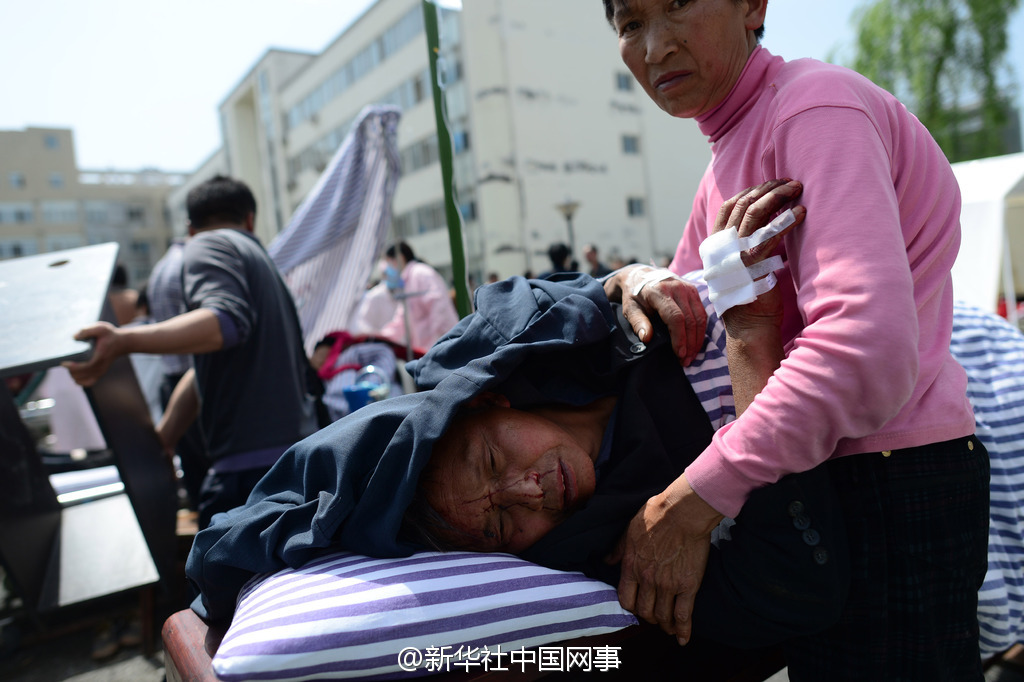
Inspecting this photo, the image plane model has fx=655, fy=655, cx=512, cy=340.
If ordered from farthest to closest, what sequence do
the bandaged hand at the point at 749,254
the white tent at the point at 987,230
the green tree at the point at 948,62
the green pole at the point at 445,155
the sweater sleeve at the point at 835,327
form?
the green tree at the point at 948,62 < the white tent at the point at 987,230 < the green pole at the point at 445,155 < the bandaged hand at the point at 749,254 < the sweater sleeve at the point at 835,327

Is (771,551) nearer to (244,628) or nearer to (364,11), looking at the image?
(244,628)

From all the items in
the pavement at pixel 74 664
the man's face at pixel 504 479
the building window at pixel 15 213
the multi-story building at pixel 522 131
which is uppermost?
the building window at pixel 15 213

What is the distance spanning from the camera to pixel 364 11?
29.8 meters

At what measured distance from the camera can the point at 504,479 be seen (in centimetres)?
135

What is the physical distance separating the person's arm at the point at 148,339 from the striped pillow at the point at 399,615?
4.28 ft

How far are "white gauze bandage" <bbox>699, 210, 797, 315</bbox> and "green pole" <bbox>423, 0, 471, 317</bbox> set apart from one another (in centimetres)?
164

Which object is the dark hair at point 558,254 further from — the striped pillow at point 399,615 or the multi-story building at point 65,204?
the multi-story building at point 65,204

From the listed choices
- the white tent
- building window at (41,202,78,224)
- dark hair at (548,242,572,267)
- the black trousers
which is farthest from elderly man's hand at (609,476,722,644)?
building window at (41,202,78,224)

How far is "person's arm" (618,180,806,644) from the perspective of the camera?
115cm

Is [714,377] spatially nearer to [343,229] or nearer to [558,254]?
[343,229]

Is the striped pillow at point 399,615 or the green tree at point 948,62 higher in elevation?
the green tree at point 948,62

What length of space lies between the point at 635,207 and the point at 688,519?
2958 centimetres

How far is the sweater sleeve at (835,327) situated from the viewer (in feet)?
3.20

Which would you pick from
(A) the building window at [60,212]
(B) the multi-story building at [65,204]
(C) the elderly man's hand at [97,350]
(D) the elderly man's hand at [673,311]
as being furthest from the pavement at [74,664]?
(A) the building window at [60,212]
